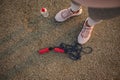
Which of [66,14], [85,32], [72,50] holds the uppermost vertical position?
[66,14]

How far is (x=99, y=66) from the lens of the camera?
46.2 inches

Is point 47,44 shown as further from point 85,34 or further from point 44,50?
point 85,34

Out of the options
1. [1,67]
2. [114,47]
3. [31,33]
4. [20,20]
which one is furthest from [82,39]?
[1,67]

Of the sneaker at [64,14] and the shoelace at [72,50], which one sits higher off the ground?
the sneaker at [64,14]

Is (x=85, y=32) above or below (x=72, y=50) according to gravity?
above

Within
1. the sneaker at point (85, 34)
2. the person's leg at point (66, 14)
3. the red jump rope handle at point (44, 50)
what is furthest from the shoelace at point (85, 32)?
the red jump rope handle at point (44, 50)

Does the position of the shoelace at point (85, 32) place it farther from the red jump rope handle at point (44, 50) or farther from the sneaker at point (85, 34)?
the red jump rope handle at point (44, 50)

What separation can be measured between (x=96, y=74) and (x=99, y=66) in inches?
2.4


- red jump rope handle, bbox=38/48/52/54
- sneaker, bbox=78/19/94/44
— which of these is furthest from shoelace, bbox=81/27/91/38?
red jump rope handle, bbox=38/48/52/54

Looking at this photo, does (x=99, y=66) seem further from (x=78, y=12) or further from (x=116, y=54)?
(x=78, y=12)

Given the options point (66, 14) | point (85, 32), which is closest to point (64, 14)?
point (66, 14)

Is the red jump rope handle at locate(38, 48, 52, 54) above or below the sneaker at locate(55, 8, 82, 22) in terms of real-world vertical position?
below

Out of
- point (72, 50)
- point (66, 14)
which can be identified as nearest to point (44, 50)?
point (72, 50)

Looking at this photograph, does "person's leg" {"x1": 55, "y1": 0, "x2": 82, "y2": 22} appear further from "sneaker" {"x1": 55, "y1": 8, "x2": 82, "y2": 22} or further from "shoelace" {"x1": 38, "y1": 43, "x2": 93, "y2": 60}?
"shoelace" {"x1": 38, "y1": 43, "x2": 93, "y2": 60}
